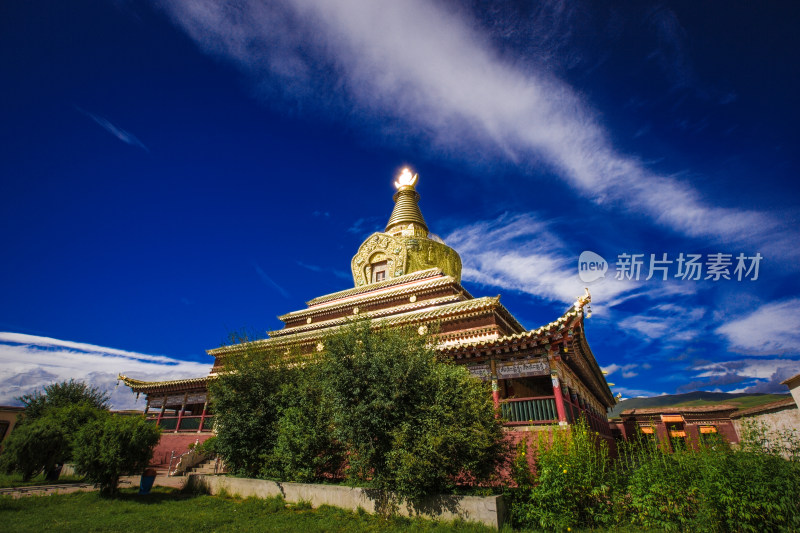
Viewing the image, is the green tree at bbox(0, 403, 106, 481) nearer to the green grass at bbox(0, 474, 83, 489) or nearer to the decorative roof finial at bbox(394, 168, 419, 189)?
the green grass at bbox(0, 474, 83, 489)

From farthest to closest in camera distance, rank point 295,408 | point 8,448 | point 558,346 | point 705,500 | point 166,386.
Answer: point 166,386, point 8,448, point 558,346, point 295,408, point 705,500

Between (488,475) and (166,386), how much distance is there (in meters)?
22.9

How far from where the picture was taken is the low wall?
8.70m

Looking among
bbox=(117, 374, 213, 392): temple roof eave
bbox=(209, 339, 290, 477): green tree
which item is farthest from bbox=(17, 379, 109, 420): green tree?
bbox=(209, 339, 290, 477): green tree

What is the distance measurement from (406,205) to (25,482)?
29006 millimetres

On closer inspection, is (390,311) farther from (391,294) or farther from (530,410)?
(530,410)

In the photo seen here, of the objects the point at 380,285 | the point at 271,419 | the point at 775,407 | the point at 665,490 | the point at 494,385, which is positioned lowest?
the point at 665,490

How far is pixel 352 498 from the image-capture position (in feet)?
34.4

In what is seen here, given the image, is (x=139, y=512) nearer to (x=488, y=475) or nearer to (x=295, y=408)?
(x=295, y=408)

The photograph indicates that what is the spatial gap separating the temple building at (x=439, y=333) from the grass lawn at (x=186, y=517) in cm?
502

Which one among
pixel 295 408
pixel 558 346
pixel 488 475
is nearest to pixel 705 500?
pixel 488 475

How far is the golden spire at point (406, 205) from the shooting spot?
110 feet

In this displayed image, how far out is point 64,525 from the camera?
980 centimetres

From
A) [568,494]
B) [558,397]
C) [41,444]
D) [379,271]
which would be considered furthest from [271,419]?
[379,271]
